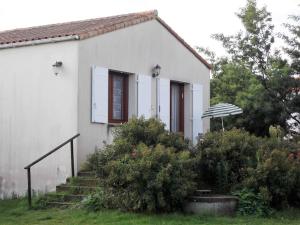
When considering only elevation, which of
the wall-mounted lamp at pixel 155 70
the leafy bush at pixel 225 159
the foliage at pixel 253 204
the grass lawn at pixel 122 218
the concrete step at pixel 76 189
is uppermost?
the wall-mounted lamp at pixel 155 70

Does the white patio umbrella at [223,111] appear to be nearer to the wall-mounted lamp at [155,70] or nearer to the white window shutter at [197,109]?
the white window shutter at [197,109]

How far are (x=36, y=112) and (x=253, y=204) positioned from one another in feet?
20.7

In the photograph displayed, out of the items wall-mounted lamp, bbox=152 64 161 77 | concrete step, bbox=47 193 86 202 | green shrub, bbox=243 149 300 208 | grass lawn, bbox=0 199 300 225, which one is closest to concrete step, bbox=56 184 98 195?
concrete step, bbox=47 193 86 202

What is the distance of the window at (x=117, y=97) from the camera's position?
16031 millimetres

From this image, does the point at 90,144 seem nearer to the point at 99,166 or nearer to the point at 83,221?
the point at 99,166

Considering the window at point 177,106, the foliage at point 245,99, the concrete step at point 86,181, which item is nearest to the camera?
the concrete step at point 86,181

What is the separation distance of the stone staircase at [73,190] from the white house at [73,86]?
70cm

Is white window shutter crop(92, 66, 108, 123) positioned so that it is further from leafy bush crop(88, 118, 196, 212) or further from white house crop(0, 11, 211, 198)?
→ leafy bush crop(88, 118, 196, 212)

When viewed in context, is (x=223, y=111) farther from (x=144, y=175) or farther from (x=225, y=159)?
(x=144, y=175)

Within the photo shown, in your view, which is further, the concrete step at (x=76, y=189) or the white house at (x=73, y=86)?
the white house at (x=73, y=86)

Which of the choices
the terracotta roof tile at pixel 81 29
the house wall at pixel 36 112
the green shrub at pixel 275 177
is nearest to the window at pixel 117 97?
the terracotta roof tile at pixel 81 29

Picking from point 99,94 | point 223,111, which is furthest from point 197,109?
point 99,94

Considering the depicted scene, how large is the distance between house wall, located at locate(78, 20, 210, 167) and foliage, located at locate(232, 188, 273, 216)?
4483mm

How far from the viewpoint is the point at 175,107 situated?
18.5 m
